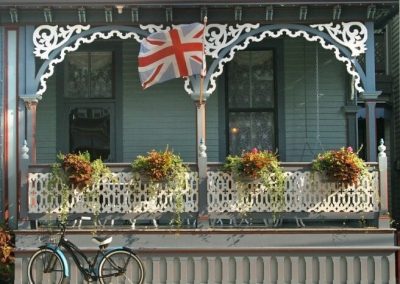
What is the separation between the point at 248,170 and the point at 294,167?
2.71ft

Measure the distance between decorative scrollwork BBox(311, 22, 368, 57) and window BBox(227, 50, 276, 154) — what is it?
242 centimetres

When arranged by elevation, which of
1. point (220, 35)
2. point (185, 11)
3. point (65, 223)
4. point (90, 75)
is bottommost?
point (65, 223)

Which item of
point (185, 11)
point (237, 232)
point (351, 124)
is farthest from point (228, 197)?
point (351, 124)

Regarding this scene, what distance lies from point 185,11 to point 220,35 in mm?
752

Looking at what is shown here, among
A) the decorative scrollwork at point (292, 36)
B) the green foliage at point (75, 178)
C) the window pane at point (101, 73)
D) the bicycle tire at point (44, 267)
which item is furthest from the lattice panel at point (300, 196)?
the window pane at point (101, 73)

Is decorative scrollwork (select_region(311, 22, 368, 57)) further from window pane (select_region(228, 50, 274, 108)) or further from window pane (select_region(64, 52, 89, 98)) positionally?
window pane (select_region(64, 52, 89, 98))

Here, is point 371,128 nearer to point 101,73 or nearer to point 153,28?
point 153,28

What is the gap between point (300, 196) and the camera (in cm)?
1096

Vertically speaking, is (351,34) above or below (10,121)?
above

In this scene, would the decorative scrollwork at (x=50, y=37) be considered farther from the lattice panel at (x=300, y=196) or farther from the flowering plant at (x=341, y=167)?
the flowering plant at (x=341, y=167)

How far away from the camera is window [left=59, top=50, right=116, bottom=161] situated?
13719 millimetres

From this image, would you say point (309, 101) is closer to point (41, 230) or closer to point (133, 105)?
point (133, 105)

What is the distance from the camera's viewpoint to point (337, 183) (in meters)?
10.9

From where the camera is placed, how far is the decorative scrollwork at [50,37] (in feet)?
37.9
